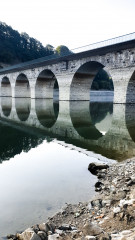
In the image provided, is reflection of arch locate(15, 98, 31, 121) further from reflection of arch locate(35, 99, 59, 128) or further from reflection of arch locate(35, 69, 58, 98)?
reflection of arch locate(35, 69, 58, 98)

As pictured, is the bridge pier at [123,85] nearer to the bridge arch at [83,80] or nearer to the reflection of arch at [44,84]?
the bridge arch at [83,80]

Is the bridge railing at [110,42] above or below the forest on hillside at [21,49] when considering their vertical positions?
below

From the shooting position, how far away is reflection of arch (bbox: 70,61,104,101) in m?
25.8

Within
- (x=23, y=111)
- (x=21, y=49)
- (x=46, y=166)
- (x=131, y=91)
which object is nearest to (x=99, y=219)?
(x=46, y=166)

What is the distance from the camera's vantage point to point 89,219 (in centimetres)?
318

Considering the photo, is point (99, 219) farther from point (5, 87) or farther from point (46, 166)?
point (5, 87)

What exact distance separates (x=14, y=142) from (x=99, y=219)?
5631 millimetres

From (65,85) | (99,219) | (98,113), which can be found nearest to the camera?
(99,219)

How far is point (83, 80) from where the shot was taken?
93.6 feet

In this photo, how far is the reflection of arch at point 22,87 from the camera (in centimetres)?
4112

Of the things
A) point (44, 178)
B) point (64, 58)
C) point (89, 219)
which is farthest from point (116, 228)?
point (64, 58)

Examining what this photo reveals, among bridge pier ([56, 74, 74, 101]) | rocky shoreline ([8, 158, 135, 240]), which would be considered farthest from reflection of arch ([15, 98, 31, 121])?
rocky shoreline ([8, 158, 135, 240])

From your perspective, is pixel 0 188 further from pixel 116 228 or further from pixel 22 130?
pixel 22 130

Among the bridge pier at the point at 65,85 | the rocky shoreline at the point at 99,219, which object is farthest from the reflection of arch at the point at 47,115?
the rocky shoreline at the point at 99,219
